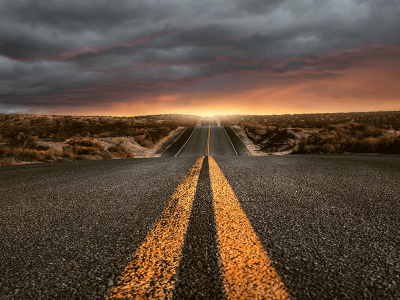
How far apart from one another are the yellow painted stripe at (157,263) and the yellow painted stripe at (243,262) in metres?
0.22

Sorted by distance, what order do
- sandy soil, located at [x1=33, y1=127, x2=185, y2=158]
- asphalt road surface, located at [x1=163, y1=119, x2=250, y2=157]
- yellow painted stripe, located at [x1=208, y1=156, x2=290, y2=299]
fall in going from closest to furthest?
yellow painted stripe, located at [x1=208, y1=156, x2=290, y2=299] < asphalt road surface, located at [x1=163, y1=119, x2=250, y2=157] < sandy soil, located at [x1=33, y1=127, x2=185, y2=158]

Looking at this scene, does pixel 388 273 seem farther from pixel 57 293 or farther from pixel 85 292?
pixel 57 293

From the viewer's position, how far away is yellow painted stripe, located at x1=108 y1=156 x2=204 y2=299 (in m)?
0.82

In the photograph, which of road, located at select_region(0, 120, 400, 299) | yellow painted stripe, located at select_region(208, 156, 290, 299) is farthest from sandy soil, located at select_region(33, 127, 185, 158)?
yellow painted stripe, located at select_region(208, 156, 290, 299)

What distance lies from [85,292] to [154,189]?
5.40 feet

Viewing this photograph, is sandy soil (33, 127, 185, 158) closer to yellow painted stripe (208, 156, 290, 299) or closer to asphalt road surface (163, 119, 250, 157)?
asphalt road surface (163, 119, 250, 157)

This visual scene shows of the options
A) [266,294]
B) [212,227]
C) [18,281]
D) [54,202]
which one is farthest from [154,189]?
[266,294]

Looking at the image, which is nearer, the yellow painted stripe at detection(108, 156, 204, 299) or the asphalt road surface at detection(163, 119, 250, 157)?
the yellow painted stripe at detection(108, 156, 204, 299)

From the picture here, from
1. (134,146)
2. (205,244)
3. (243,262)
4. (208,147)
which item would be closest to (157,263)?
(205,244)

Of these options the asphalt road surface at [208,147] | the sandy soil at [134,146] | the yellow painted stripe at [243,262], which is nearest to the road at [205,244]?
the yellow painted stripe at [243,262]

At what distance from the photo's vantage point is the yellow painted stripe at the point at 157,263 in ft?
2.70

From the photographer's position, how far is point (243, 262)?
997 millimetres

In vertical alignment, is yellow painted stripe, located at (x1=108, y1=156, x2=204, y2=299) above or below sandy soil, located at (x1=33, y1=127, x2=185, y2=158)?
above

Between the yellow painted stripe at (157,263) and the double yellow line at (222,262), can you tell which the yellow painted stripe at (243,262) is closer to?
the double yellow line at (222,262)
